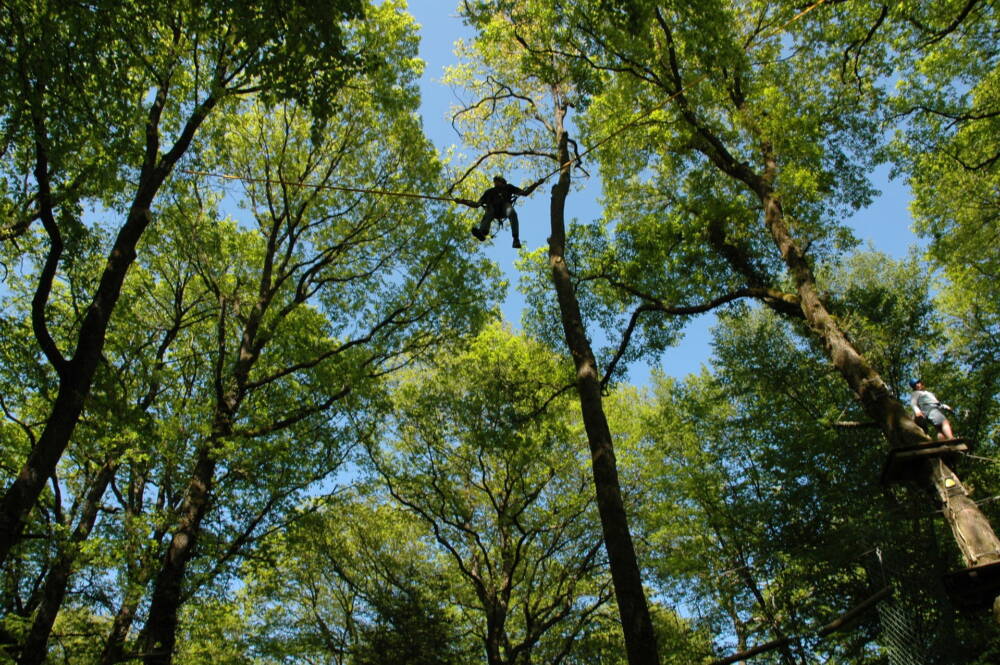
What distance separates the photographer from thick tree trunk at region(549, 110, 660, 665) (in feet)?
13.7

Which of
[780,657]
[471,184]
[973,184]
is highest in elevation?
[471,184]

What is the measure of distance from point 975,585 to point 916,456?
1.24 m

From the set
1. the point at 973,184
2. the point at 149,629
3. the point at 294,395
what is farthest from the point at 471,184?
the point at 973,184

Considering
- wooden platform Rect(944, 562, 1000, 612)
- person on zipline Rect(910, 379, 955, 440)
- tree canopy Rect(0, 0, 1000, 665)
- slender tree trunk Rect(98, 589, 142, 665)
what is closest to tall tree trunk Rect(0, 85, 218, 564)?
tree canopy Rect(0, 0, 1000, 665)

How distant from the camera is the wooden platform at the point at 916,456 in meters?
5.74

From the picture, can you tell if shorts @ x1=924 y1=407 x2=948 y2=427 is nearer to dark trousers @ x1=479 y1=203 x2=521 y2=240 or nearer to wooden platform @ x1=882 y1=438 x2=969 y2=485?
wooden platform @ x1=882 y1=438 x2=969 y2=485

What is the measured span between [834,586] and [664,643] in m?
4.43

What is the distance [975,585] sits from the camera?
5.11 metres

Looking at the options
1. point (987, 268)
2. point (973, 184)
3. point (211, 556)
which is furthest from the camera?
point (987, 268)

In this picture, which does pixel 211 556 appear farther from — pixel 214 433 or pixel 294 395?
pixel 294 395

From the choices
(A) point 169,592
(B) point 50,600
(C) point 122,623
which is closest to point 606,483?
(A) point 169,592

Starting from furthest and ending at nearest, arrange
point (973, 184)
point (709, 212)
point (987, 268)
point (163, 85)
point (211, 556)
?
point (987, 268) < point (973, 184) < point (709, 212) < point (211, 556) < point (163, 85)

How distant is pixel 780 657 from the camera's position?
37.7 ft

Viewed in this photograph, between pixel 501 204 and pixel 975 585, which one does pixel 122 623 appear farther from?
pixel 975 585
